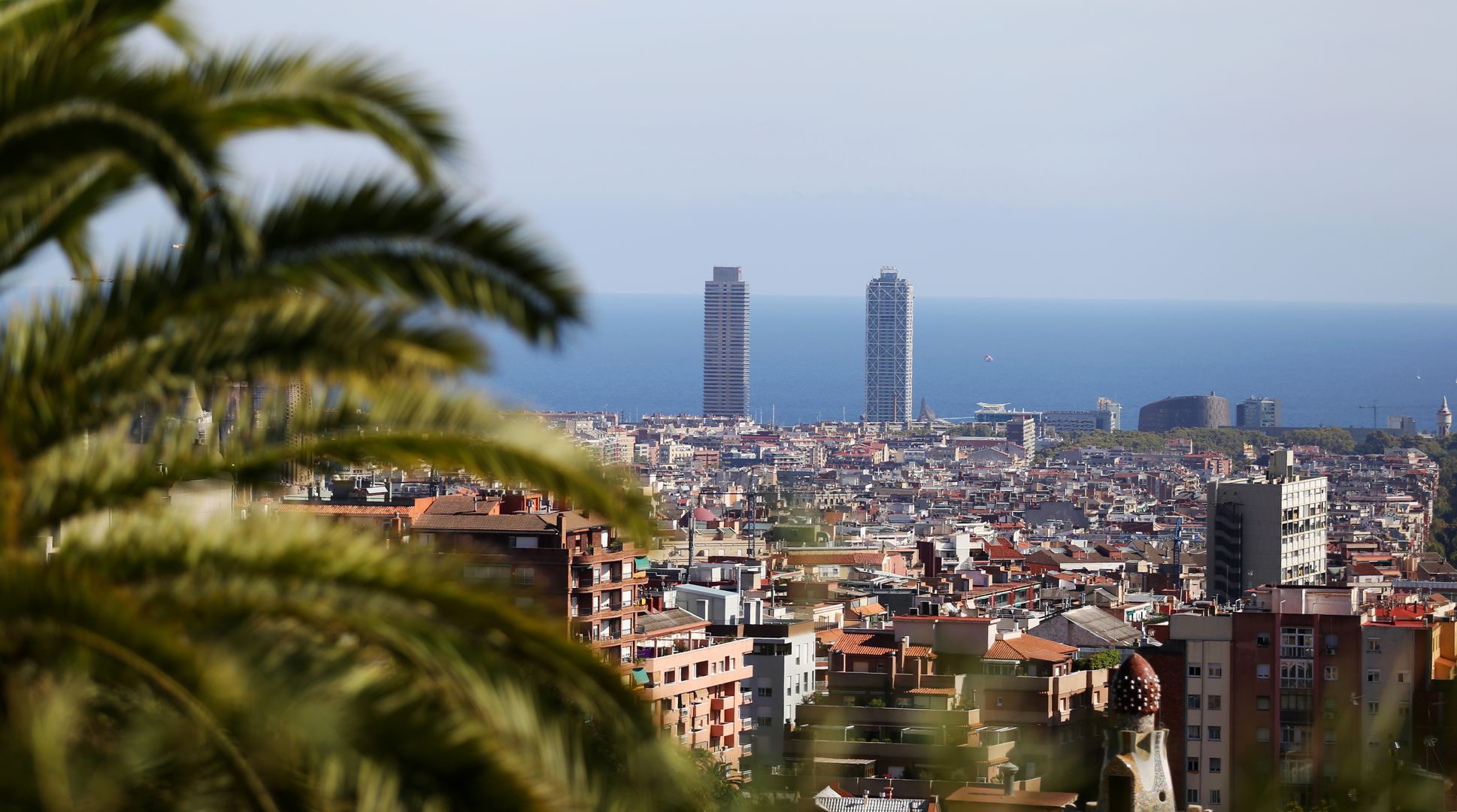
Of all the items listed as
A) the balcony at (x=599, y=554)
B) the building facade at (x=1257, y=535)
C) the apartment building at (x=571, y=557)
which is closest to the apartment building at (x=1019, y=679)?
Result: the apartment building at (x=571, y=557)

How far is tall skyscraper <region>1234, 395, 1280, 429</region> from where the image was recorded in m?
123

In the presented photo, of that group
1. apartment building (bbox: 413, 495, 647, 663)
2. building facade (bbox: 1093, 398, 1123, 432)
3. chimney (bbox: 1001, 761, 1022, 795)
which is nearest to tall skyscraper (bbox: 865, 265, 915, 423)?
building facade (bbox: 1093, 398, 1123, 432)

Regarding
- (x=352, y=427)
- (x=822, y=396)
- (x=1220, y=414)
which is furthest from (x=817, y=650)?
(x=822, y=396)

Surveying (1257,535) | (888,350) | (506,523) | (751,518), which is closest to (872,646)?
(506,523)

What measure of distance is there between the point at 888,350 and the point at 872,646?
13274 centimetres

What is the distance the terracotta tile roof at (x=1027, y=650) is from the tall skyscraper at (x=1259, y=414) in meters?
99.7

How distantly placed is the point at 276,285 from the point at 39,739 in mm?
672

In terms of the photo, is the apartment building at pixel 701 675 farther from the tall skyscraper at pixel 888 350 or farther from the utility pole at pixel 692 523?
the tall skyscraper at pixel 888 350

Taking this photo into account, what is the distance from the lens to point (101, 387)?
2.64 meters

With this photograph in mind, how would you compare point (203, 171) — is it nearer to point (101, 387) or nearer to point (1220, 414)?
point (101, 387)

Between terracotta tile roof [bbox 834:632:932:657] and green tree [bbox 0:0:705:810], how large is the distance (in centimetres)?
2032

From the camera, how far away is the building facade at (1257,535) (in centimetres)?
4241

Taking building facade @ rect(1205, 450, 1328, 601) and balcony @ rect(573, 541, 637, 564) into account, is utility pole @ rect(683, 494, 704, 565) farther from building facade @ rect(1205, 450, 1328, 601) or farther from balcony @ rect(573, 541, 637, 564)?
balcony @ rect(573, 541, 637, 564)

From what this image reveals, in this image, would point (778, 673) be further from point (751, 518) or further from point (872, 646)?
point (751, 518)
